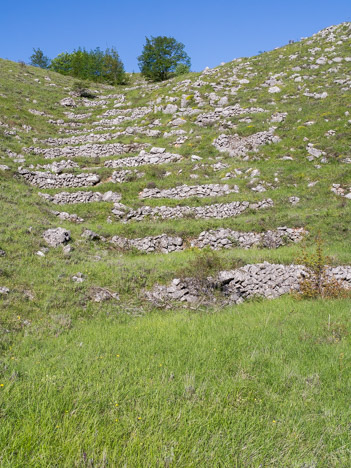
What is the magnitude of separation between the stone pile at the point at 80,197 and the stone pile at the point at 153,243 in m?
6.19

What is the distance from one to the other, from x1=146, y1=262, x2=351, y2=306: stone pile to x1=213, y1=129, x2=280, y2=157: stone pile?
53.2 feet

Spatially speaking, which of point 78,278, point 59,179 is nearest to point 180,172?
point 59,179

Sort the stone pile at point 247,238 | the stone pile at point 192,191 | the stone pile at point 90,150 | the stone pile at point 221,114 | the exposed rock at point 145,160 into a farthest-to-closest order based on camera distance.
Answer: the stone pile at point 221,114 → the stone pile at point 90,150 → the exposed rock at point 145,160 → the stone pile at point 192,191 → the stone pile at point 247,238

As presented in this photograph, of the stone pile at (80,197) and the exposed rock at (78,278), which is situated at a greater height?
the stone pile at (80,197)

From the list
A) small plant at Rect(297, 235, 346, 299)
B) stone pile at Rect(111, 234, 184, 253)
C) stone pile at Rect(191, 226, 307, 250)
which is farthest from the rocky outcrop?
small plant at Rect(297, 235, 346, 299)

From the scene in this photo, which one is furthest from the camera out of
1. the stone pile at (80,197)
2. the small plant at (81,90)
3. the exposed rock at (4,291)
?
the small plant at (81,90)

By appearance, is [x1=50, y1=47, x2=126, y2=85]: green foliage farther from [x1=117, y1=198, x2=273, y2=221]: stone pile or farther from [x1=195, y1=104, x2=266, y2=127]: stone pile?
[x1=117, y1=198, x2=273, y2=221]: stone pile

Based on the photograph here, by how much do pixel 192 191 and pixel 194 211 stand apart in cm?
266

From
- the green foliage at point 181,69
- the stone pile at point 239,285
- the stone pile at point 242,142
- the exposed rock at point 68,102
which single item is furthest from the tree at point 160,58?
the stone pile at point 239,285

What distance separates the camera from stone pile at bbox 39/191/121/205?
21625 mm

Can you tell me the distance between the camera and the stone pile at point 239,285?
10695mm

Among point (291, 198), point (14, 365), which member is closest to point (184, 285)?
point (14, 365)

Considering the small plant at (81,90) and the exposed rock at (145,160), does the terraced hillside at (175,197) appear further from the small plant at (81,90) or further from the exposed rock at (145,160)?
the small plant at (81,90)

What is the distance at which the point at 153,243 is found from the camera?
16109 mm
